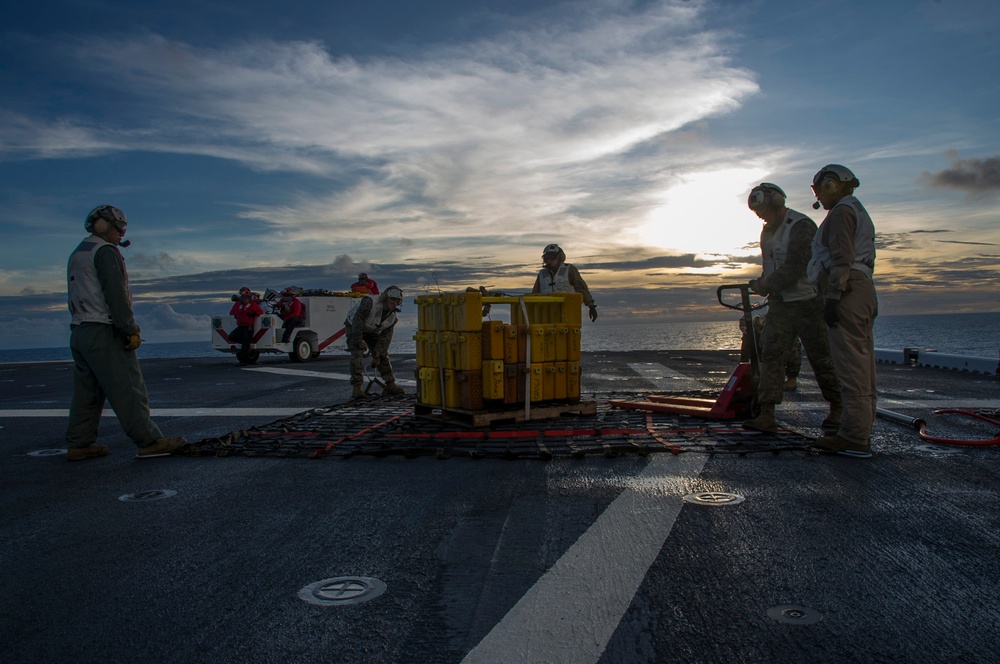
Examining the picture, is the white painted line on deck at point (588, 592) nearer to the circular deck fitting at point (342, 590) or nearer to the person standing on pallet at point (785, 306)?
the circular deck fitting at point (342, 590)

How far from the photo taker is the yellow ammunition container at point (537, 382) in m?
7.32

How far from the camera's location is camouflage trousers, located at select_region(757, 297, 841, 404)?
6191mm

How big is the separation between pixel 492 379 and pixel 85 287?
3.80 m

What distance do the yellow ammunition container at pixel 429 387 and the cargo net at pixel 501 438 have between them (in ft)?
0.71

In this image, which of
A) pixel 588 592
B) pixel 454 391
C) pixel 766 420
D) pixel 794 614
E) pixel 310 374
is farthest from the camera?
pixel 310 374

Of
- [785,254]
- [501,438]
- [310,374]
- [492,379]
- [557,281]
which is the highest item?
[785,254]

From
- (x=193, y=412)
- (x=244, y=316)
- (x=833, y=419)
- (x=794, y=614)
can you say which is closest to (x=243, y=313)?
(x=244, y=316)

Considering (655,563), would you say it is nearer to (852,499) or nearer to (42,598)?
(852,499)

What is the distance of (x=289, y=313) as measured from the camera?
2066 centimetres

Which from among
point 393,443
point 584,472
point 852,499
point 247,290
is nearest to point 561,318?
point 393,443

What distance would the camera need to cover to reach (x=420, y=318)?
7.98m

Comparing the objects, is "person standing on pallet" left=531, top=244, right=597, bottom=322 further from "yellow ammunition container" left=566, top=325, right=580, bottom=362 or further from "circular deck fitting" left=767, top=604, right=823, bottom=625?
"circular deck fitting" left=767, top=604, right=823, bottom=625

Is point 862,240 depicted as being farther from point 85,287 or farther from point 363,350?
point 363,350

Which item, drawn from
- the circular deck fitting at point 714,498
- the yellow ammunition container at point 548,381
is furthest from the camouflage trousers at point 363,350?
the circular deck fitting at point 714,498
